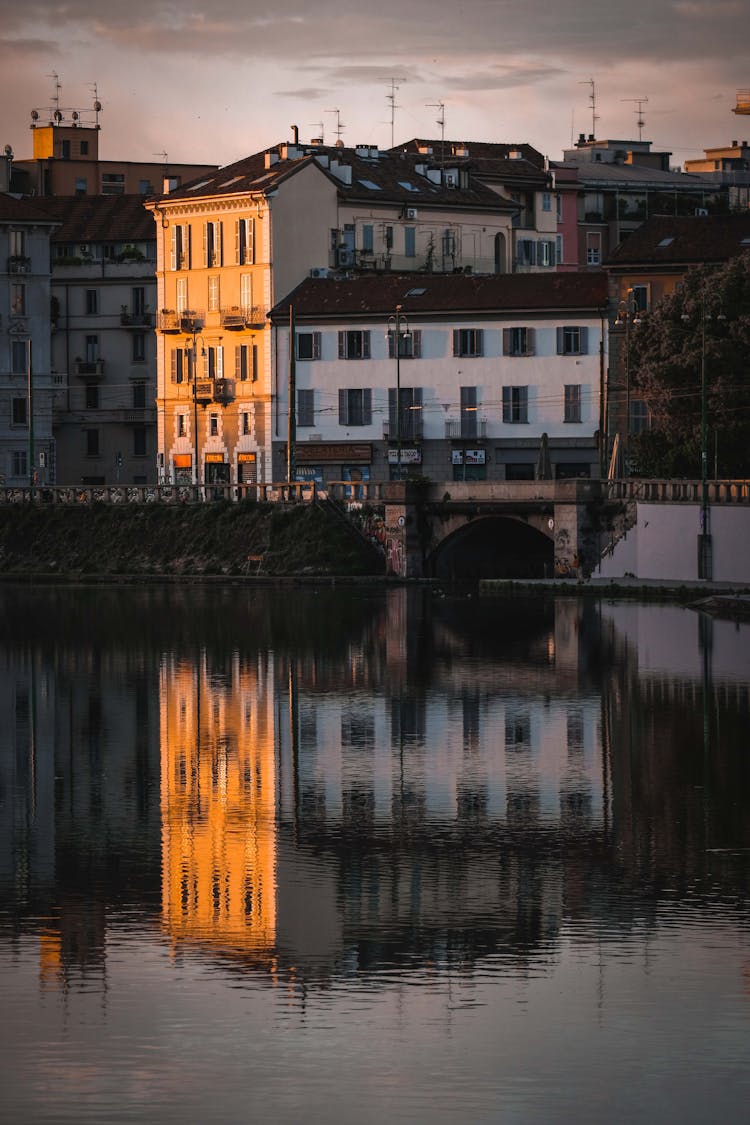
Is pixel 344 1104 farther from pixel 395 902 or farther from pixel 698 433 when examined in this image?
pixel 698 433

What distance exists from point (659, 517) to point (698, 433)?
8563 millimetres

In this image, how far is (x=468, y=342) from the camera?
384 ft

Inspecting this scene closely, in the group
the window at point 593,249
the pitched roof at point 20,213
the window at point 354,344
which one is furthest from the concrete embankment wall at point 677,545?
the window at point 593,249

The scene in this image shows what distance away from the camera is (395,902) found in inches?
1132

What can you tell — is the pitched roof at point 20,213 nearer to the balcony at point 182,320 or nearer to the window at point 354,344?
the balcony at point 182,320

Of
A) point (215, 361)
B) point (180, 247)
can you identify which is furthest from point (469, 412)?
point (180, 247)

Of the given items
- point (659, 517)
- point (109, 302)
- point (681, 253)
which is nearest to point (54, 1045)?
point (659, 517)

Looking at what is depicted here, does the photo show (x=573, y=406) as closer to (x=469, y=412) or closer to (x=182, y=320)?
(x=469, y=412)

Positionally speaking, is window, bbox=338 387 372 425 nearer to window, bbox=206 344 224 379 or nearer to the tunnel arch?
window, bbox=206 344 224 379

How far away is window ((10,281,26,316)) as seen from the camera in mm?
134500

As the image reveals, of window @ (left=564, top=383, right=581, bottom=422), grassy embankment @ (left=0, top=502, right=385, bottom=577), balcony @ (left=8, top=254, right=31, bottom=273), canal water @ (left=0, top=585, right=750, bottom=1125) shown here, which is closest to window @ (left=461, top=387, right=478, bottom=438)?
window @ (left=564, top=383, right=581, bottom=422)

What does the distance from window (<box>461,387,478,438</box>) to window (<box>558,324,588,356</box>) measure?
5.07 metres

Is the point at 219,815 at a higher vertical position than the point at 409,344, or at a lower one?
lower

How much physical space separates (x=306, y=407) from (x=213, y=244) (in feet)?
42.9
